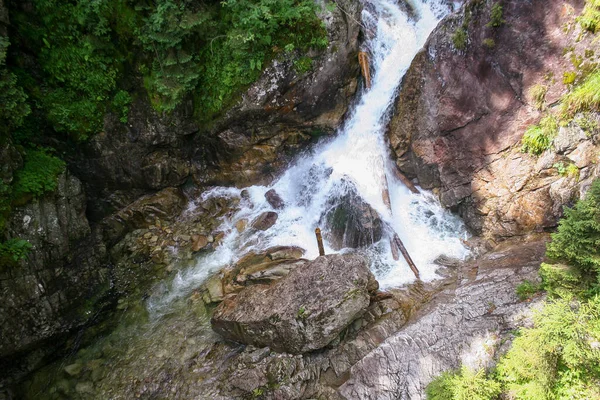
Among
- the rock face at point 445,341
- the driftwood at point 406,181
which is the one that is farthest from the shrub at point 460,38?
the rock face at point 445,341

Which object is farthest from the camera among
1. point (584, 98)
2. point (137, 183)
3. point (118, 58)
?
point (137, 183)

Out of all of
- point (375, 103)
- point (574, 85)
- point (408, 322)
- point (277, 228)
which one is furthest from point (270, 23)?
point (408, 322)

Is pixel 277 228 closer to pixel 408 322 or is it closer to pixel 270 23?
pixel 408 322

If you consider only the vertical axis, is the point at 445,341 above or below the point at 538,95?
below

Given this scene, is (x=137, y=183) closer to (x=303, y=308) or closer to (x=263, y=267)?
(x=263, y=267)

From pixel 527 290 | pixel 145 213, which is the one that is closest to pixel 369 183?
pixel 527 290
